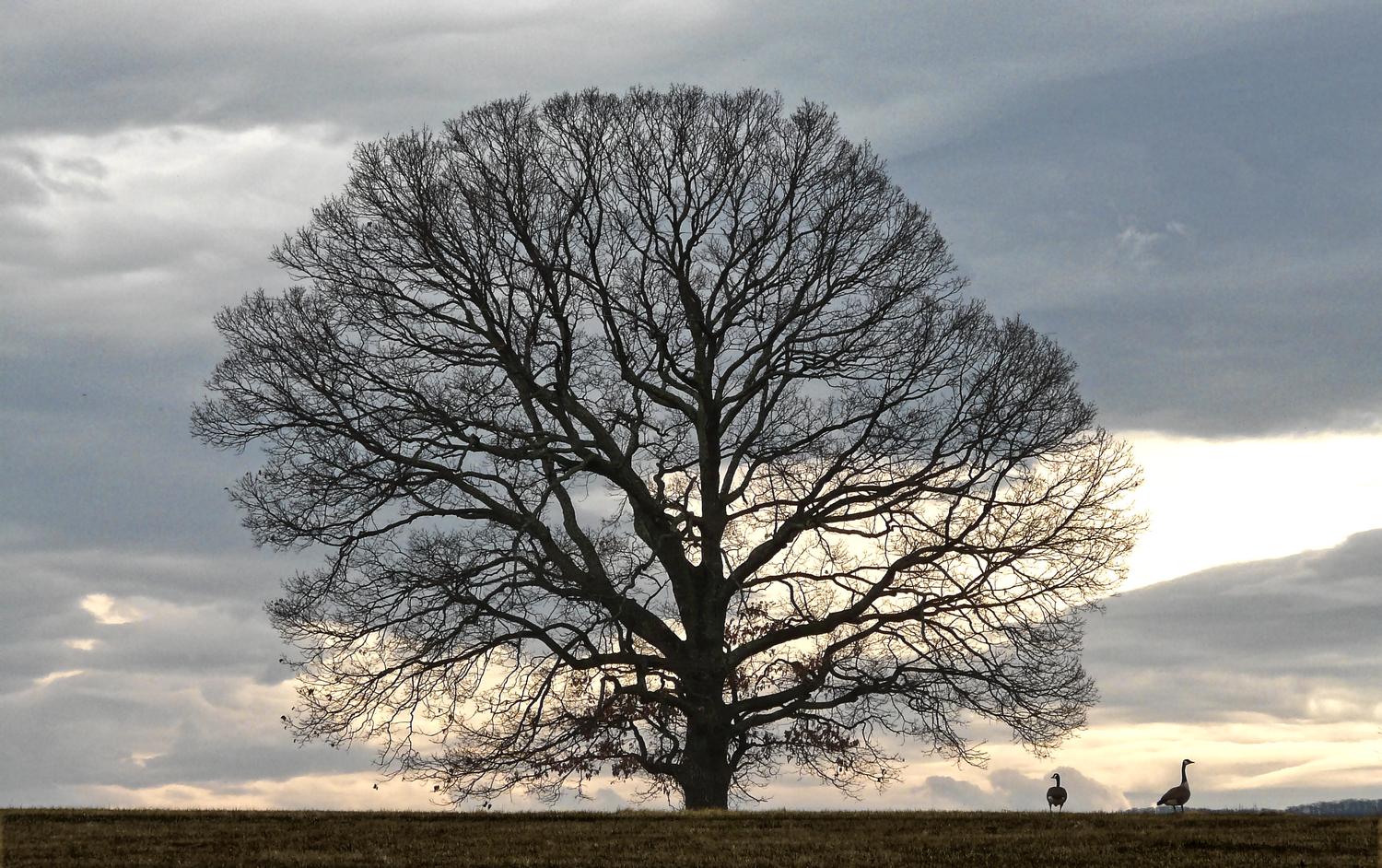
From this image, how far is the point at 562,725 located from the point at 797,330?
27.2 feet

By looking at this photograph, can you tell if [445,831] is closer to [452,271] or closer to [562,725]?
[562,725]

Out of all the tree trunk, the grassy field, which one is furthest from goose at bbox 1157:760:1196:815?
the tree trunk

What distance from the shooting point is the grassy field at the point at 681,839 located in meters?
17.4

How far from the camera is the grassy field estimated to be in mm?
17438

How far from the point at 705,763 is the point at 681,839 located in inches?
272

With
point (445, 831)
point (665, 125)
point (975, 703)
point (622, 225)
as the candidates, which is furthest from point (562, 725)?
point (665, 125)

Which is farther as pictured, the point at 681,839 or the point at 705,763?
the point at 705,763

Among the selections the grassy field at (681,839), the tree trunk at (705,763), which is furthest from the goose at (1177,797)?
the tree trunk at (705,763)

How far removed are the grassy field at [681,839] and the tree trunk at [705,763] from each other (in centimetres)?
349

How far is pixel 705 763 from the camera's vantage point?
1019 inches

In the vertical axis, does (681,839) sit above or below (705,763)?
below

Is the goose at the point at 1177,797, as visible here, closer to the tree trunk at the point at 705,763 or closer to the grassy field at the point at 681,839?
the grassy field at the point at 681,839

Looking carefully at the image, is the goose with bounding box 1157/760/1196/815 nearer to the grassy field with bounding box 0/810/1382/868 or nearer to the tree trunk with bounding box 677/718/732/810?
the grassy field with bounding box 0/810/1382/868

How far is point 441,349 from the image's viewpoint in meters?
27.1
